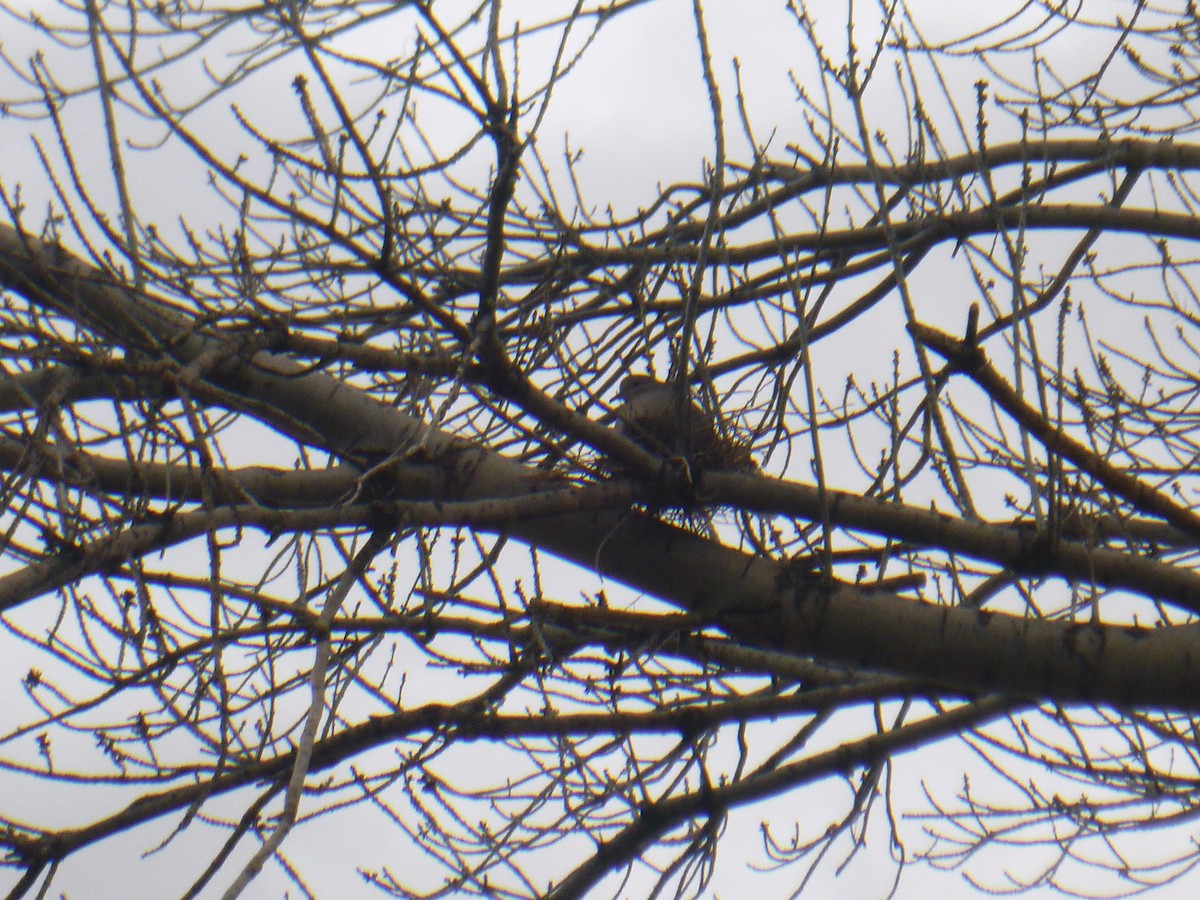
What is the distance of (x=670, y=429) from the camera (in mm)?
2672

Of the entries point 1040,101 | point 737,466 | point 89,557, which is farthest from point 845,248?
point 89,557

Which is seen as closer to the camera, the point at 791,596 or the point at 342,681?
the point at 791,596

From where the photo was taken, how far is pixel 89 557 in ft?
6.61

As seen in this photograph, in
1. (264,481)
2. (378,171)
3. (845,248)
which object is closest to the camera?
(378,171)

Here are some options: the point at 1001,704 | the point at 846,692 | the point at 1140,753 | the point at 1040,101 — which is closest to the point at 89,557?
the point at 846,692

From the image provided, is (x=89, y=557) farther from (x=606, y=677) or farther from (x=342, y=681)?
(x=606, y=677)

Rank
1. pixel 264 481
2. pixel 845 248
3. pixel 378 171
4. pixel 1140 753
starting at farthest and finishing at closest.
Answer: pixel 845 248 < pixel 1140 753 < pixel 264 481 < pixel 378 171

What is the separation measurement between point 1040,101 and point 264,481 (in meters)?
2.41

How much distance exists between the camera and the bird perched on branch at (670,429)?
2.38 meters

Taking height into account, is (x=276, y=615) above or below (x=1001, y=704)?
below

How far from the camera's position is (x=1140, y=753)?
9.78 ft

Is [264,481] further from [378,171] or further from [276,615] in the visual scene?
[378,171]

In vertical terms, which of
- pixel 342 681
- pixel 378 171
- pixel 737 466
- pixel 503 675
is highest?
pixel 737 466

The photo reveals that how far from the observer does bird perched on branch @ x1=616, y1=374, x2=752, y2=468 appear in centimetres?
238
